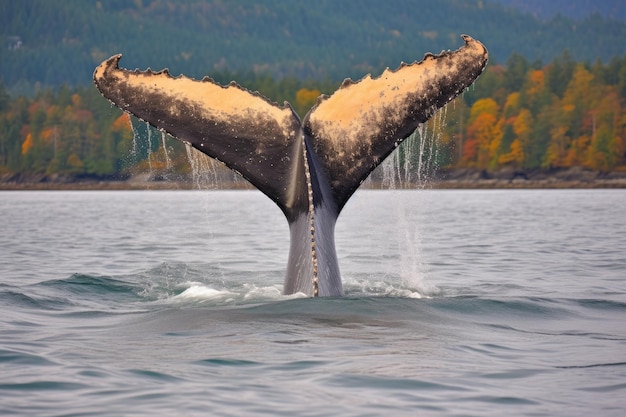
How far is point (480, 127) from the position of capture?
106m

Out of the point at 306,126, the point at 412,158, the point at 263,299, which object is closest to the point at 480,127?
the point at 412,158

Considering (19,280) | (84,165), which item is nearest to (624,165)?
(84,165)

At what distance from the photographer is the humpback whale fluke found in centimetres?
845

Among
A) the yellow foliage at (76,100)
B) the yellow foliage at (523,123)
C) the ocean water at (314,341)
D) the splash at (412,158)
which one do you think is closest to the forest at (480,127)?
the yellow foliage at (76,100)

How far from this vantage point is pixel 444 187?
295ft

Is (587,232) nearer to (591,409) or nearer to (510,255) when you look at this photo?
(510,255)

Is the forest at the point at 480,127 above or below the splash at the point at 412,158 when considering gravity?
above

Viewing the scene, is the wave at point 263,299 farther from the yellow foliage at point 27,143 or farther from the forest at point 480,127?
the yellow foliage at point 27,143

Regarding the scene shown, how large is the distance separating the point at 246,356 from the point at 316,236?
1.33 metres

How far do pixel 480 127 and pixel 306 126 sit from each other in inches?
3879

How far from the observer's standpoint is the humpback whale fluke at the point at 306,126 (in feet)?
27.7

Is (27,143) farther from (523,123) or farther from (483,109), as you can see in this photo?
(523,123)

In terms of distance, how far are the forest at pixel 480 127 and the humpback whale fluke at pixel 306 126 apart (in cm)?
6944

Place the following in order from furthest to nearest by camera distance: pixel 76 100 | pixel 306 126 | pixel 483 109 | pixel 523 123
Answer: pixel 76 100 < pixel 483 109 < pixel 523 123 < pixel 306 126
